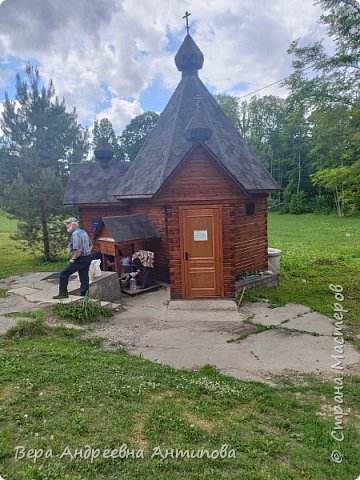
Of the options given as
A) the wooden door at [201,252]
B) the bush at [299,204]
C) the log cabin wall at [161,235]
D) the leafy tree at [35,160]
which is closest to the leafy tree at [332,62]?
the wooden door at [201,252]

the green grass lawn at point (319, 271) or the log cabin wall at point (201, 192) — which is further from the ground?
the log cabin wall at point (201, 192)

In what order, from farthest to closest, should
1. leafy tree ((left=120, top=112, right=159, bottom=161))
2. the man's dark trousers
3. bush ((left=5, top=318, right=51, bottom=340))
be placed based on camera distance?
leafy tree ((left=120, top=112, right=159, bottom=161)), the man's dark trousers, bush ((left=5, top=318, right=51, bottom=340))

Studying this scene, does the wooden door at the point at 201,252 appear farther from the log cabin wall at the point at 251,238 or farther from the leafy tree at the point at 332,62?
the leafy tree at the point at 332,62

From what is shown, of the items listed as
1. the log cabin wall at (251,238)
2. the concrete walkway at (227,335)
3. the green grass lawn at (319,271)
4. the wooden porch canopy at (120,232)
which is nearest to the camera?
the concrete walkway at (227,335)

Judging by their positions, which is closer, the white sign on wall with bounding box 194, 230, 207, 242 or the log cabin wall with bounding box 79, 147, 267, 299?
the log cabin wall with bounding box 79, 147, 267, 299

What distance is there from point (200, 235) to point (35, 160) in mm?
9802

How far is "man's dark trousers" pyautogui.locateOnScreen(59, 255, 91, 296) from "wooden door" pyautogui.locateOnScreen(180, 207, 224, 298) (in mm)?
2246

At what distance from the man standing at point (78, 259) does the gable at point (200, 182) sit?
6.67 ft

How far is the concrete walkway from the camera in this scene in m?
5.04

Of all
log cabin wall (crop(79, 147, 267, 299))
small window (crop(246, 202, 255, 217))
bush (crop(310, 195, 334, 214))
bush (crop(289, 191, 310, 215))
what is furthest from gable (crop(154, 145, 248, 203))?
bush (crop(289, 191, 310, 215))

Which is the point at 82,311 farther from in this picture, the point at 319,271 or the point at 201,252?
the point at 319,271

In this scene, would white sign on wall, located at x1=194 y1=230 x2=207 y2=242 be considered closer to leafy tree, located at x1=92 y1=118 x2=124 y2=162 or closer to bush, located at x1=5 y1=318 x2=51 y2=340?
bush, located at x1=5 y1=318 x2=51 y2=340

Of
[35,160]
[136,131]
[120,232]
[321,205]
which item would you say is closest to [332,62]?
[120,232]

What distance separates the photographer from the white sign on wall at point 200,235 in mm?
7922
